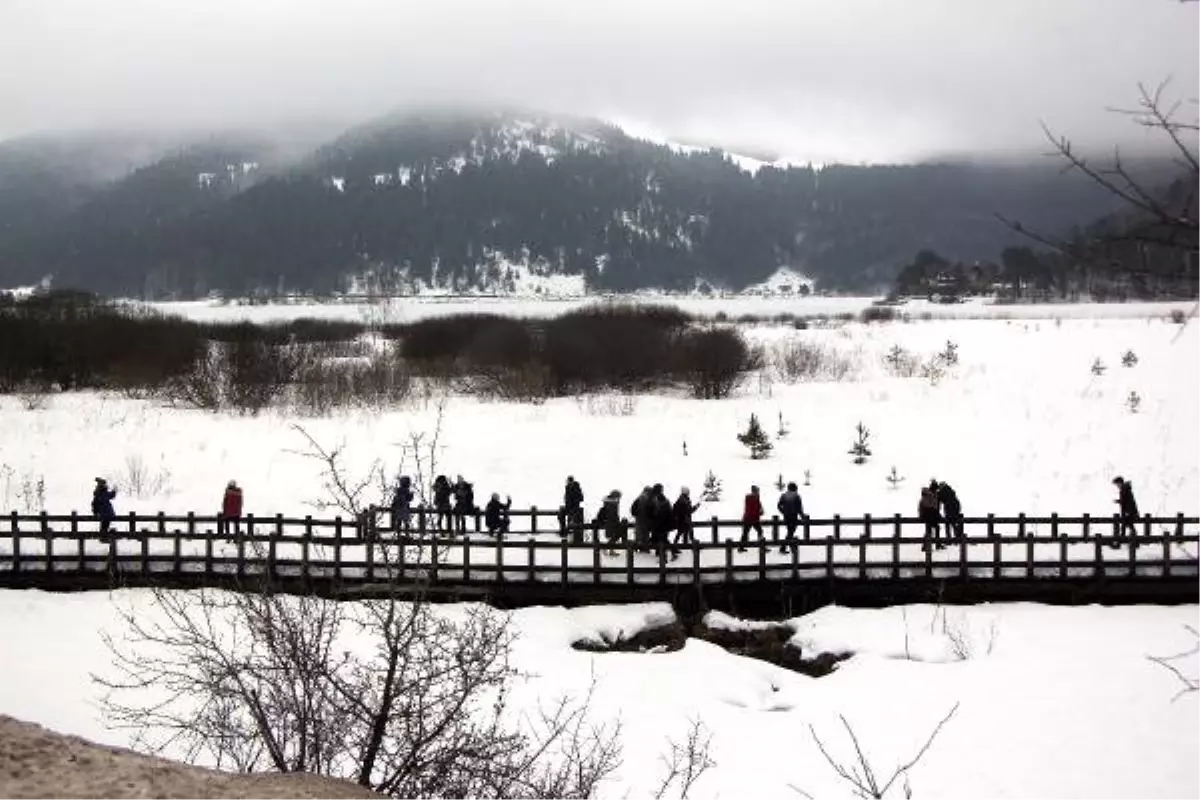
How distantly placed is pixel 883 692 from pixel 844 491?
565 inches

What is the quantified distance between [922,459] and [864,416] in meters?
6.48

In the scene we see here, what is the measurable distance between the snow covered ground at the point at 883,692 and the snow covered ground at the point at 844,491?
0.04m

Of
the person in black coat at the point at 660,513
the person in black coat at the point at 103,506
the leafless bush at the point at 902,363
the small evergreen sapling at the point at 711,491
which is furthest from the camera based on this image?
the leafless bush at the point at 902,363

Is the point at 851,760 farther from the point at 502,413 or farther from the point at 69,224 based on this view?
the point at 69,224

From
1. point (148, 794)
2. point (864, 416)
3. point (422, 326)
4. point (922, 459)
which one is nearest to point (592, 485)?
point (922, 459)

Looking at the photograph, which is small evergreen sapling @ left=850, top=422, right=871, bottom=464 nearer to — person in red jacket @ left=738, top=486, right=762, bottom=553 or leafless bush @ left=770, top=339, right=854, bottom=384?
person in red jacket @ left=738, top=486, right=762, bottom=553

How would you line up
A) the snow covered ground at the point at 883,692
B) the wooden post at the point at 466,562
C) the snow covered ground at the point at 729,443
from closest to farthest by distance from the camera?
the snow covered ground at the point at 883,692 → the wooden post at the point at 466,562 → the snow covered ground at the point at 729,443

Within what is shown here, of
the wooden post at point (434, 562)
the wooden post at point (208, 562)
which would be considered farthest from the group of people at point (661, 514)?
the wooden post at point (434, 562)

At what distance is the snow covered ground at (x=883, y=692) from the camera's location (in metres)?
11.8

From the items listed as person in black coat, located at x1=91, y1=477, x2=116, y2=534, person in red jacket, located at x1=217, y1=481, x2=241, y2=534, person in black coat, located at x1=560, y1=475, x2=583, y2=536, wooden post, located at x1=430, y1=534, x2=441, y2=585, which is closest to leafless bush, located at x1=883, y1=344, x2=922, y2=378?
person in black coat, located at x1=560, y1=475, x2=583, y2=536

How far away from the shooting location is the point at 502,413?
41.0 metres

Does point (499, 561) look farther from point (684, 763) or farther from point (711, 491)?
point (711, 491)

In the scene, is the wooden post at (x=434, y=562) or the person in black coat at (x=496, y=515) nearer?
the wooden post at (x=434, y=562)

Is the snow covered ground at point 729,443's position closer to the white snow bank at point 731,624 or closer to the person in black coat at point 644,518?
the person in black coat at point 644,518
